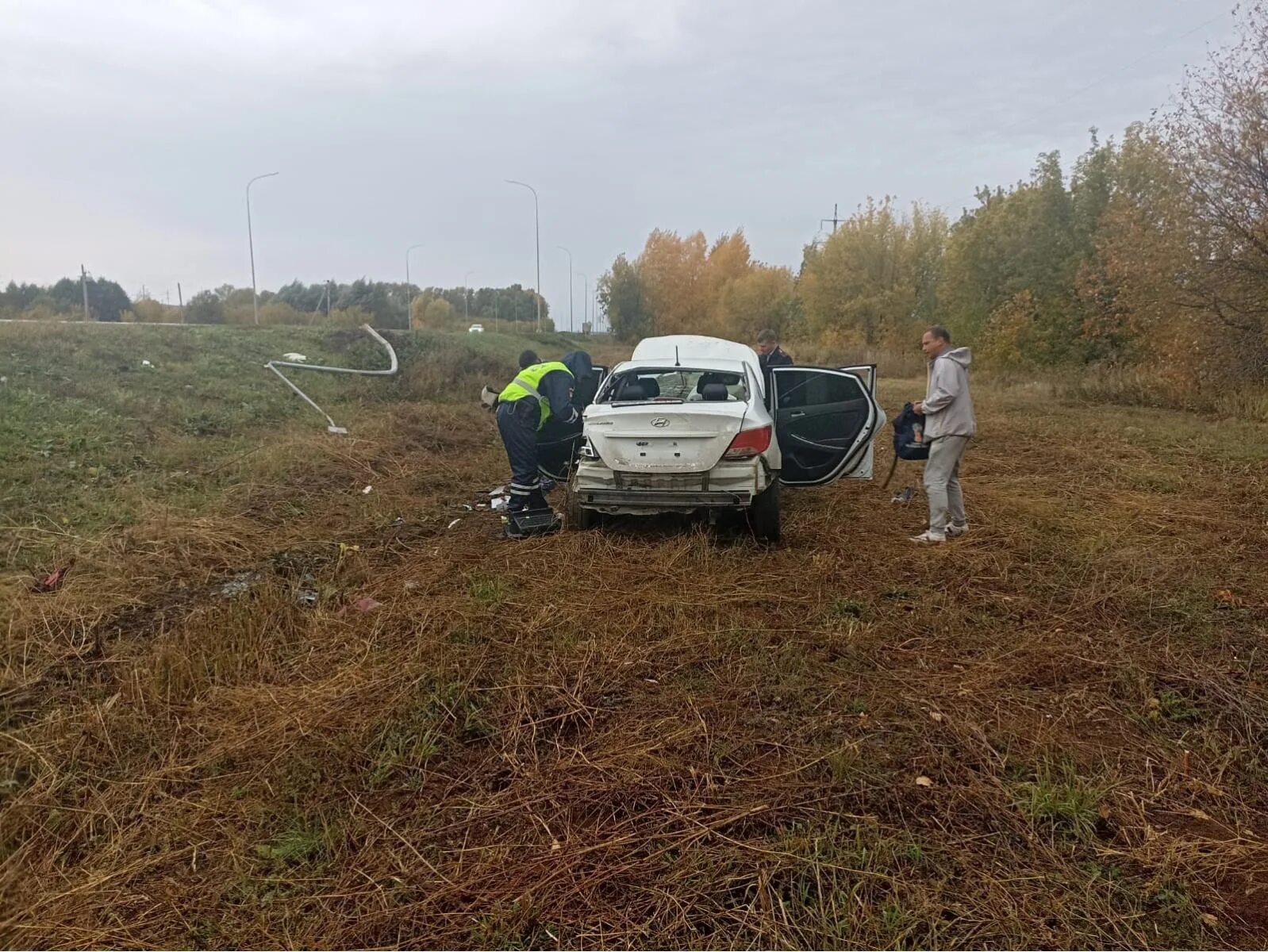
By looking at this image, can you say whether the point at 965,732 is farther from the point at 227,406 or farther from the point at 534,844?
Answer: the point at 227,406

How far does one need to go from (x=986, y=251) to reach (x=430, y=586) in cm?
2901

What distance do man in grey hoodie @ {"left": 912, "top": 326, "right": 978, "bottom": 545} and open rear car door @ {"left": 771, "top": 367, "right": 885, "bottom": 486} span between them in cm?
59

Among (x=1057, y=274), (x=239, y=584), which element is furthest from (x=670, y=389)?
(x=1057, y=274)

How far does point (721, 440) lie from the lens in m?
5.15

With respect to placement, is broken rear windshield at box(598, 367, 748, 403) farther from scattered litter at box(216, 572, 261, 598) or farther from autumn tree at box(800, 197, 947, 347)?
autumn tree at box(800, 197, 947, 347)

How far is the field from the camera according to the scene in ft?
7.18

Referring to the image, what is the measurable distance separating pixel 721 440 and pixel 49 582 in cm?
449

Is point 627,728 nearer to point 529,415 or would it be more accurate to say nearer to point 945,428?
point 529,415

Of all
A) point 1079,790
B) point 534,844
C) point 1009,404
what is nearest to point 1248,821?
point 1079,790

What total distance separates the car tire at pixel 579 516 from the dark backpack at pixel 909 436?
2524mm

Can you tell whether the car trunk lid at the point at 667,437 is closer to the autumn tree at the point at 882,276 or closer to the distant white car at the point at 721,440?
the distant white car at the point at 721,440

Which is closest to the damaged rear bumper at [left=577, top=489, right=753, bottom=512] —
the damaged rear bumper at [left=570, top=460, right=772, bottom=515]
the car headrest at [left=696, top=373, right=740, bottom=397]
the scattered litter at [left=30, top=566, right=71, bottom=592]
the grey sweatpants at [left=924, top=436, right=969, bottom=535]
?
the damaged rear bumper at [left=570, top=460, right=772, bottom=515]

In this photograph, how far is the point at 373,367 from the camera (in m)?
15.2

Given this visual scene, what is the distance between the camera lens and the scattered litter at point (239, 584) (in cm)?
469
